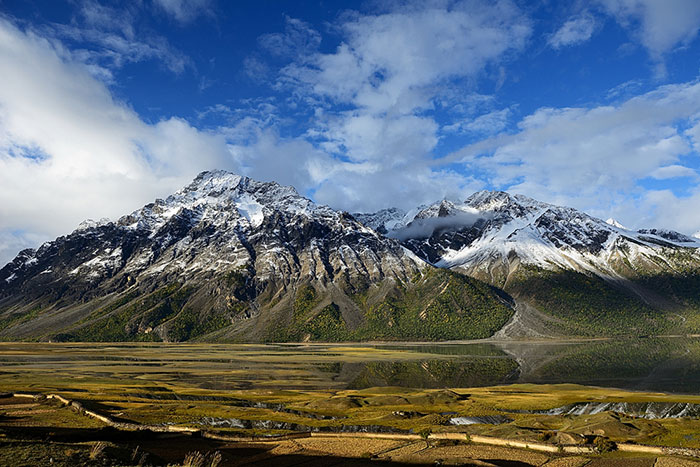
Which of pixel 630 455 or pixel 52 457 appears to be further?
pixel 630 455

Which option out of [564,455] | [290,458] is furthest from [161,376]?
[564,455]

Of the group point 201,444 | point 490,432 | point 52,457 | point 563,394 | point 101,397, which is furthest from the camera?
point 563,394

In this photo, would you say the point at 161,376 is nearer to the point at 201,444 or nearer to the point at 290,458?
the point at 201,444

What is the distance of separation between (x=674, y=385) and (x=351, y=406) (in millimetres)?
75369

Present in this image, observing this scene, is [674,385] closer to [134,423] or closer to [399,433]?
[399,433]

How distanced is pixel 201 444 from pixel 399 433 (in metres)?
22.4

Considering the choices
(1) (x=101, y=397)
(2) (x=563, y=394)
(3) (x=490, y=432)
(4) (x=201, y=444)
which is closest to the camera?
(4) (x=201, y=444)

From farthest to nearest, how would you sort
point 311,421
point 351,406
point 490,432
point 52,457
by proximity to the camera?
point 351,406, point 311,421, point 490,432, point 52,457

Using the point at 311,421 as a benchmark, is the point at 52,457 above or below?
above

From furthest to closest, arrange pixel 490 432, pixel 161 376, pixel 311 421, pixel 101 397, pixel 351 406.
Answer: pixel 161 376, pixel 101 397, pixel 351 406, pixel 311 421, pixel 490 432

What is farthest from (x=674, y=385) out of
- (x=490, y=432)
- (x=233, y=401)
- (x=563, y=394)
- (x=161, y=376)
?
(x=161, y=376)

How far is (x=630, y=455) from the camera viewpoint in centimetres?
4131

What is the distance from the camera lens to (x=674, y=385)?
99.1m

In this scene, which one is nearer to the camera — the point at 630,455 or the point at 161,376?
the point at 630,455
